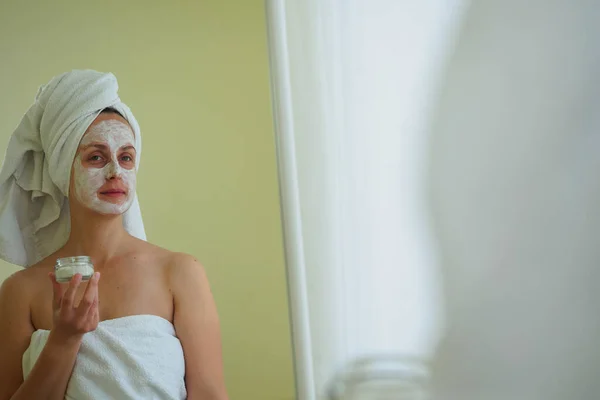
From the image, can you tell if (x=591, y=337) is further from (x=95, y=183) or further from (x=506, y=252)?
(x=95, y=183)

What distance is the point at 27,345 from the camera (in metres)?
0.87

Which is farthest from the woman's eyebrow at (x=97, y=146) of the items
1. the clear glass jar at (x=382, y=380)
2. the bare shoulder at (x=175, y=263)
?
the clear glass jar at (x=382, y=380)

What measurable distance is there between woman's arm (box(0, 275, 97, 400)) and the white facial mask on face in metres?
0.16

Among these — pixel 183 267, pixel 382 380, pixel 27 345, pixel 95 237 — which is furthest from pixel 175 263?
pixel 382 380

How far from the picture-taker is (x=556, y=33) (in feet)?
1.32

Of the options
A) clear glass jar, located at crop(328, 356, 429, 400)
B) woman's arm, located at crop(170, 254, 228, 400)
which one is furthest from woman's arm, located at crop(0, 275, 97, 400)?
clear glass jar, located at crop(328, 356, 429, 400)

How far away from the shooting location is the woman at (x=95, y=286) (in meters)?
0.82

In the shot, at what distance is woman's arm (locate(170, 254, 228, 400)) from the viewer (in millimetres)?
871

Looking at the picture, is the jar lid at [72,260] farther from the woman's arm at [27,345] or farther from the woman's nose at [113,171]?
the woman's nose at [113,171]

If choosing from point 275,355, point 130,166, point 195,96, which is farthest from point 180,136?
point 275,355

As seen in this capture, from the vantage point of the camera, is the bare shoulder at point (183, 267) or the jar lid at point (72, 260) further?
the bare shoulder at point (183, 267)

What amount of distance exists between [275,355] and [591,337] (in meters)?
0.94

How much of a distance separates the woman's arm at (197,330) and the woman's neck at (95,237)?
0.10 meters

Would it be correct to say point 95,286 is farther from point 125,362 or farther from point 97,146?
point 97,146
